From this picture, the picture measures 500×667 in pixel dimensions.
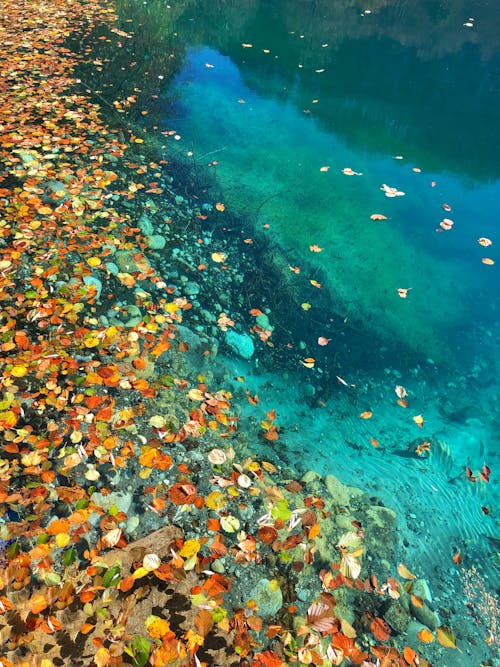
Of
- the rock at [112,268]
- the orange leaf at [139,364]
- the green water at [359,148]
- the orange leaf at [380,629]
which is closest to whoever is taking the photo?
the orange leaf at [380,629]

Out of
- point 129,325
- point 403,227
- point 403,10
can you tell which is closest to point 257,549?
point 129,325

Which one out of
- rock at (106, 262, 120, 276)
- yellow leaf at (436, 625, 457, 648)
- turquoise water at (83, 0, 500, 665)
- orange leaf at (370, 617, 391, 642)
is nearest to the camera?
orange leaf at (370, 617, 391, 642)

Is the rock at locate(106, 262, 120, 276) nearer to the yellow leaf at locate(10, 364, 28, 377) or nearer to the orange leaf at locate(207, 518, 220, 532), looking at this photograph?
the yellow leaf at locate(10, 364, 28, 377)

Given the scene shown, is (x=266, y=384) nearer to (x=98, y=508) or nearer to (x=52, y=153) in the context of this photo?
(x=98, y=508)

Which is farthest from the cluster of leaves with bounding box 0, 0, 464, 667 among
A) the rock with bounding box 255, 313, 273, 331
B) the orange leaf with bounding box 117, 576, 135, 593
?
the rock with bounding box 255, 313, 273, 331

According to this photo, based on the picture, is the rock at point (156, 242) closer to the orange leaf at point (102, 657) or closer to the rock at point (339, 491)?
the rock at point (339, 491)

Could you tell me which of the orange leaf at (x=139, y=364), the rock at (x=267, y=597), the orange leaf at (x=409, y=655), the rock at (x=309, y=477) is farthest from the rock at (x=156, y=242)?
the orange leaf at (x=409, y=655)
